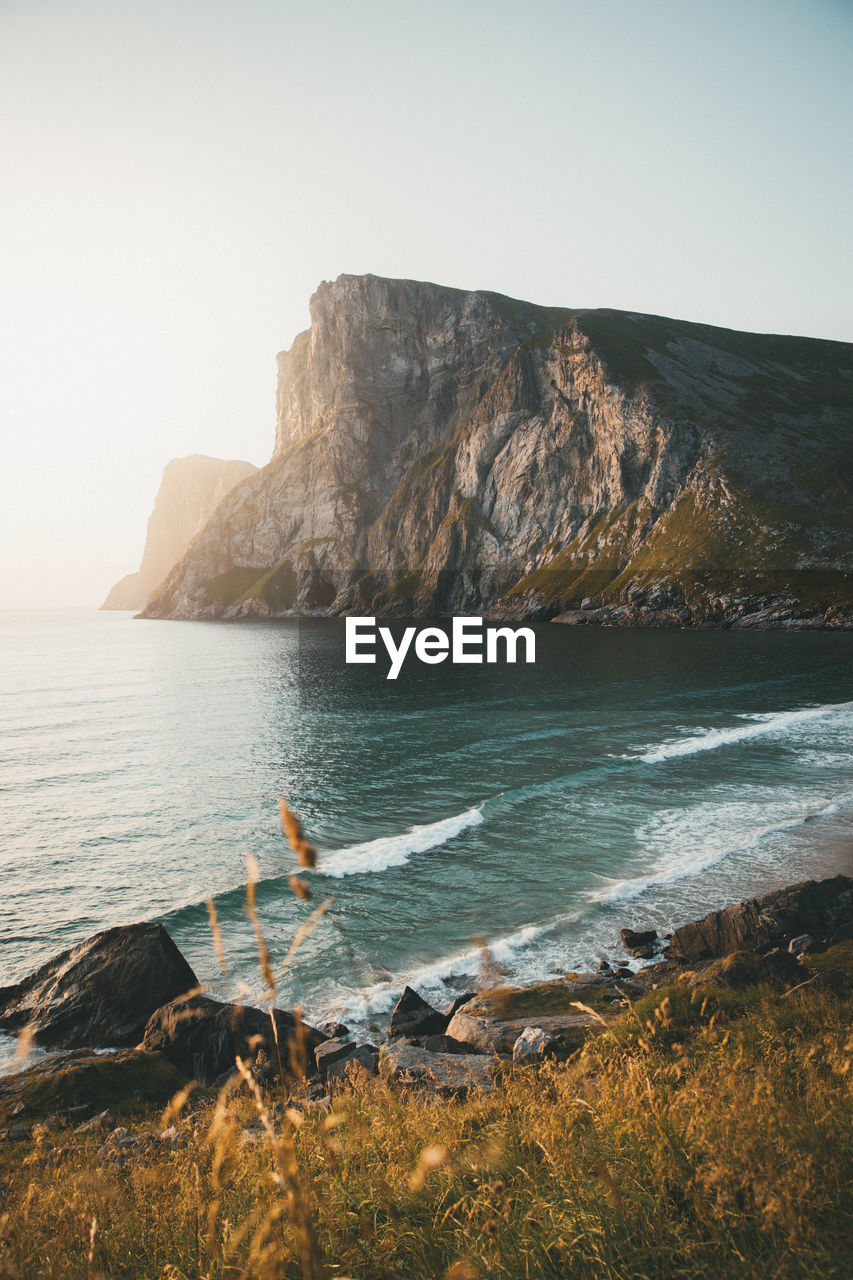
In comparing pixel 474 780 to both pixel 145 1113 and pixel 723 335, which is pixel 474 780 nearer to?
pixel 145 1113

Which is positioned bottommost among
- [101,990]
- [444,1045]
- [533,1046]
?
[101,990]

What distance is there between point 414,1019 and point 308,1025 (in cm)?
282

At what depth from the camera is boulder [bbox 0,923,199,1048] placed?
47.9 feet

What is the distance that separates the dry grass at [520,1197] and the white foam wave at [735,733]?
30070mm

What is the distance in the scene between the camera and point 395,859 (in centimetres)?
2320

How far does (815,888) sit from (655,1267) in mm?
16777

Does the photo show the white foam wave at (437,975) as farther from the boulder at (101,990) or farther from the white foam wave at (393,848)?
the white foam wave at (393,848)

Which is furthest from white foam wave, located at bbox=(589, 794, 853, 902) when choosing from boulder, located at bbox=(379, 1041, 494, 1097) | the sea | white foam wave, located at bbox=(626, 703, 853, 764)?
boulder, located at bbox=(379, 1041, 494, 1097)

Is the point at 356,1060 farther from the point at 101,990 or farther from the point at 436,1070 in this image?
the point at 101,990

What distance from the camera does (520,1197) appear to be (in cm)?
412

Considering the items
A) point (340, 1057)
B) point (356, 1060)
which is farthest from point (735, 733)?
point (356, 1060)

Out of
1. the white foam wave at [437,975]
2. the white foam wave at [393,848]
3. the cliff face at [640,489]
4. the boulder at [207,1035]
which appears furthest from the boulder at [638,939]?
the cliff face at [640,489]

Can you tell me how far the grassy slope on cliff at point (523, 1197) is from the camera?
134 inches

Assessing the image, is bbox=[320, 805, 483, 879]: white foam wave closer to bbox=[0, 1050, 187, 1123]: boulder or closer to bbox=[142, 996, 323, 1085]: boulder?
bbox=[142, 996, 323, 1085]: boulder
